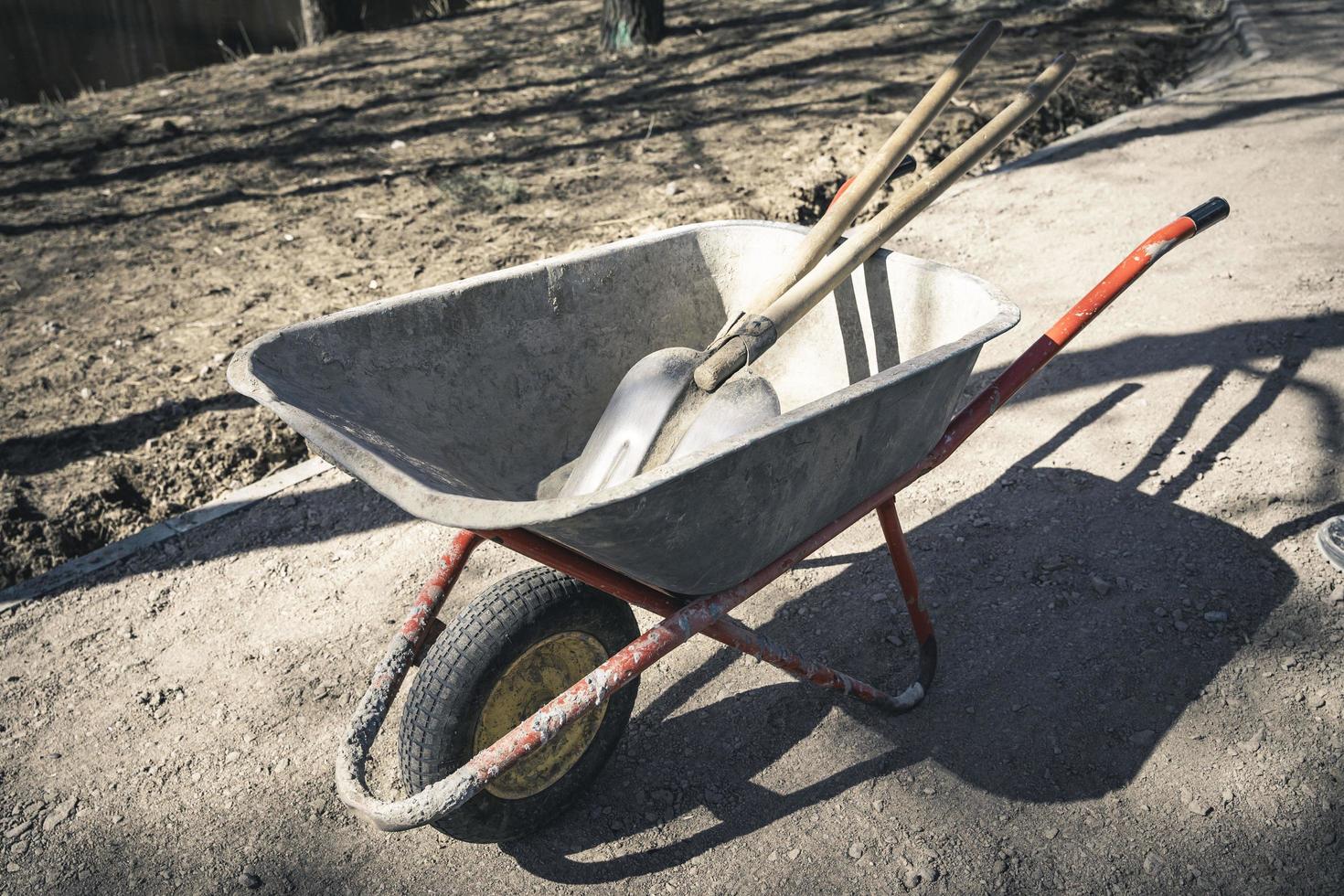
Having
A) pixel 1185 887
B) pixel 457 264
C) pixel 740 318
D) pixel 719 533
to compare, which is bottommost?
pixel 1185 887

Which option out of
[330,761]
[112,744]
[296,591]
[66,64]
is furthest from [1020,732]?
[66,64]

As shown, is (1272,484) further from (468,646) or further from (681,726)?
(468,646)

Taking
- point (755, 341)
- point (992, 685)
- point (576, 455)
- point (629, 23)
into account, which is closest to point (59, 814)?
point (576, 455)

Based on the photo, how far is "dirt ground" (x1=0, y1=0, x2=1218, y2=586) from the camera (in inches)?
138

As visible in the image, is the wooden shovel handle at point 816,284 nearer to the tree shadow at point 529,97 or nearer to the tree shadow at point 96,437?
the tree shadow at point 96,437

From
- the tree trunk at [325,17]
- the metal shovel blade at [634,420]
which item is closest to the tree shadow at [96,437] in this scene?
the metal shovel blade at [634,420]

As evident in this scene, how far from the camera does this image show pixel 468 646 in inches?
71.5

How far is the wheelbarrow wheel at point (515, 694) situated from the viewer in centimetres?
182

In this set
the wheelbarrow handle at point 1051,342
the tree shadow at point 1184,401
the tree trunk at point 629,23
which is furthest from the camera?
the tree trunk at point 629,23

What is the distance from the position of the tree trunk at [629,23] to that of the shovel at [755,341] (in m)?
5.73

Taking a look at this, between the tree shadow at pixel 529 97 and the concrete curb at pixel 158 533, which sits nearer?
the concrete curb at pixel 158 533

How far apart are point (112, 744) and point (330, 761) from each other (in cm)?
57

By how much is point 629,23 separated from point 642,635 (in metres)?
6.71

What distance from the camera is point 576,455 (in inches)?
97.0
